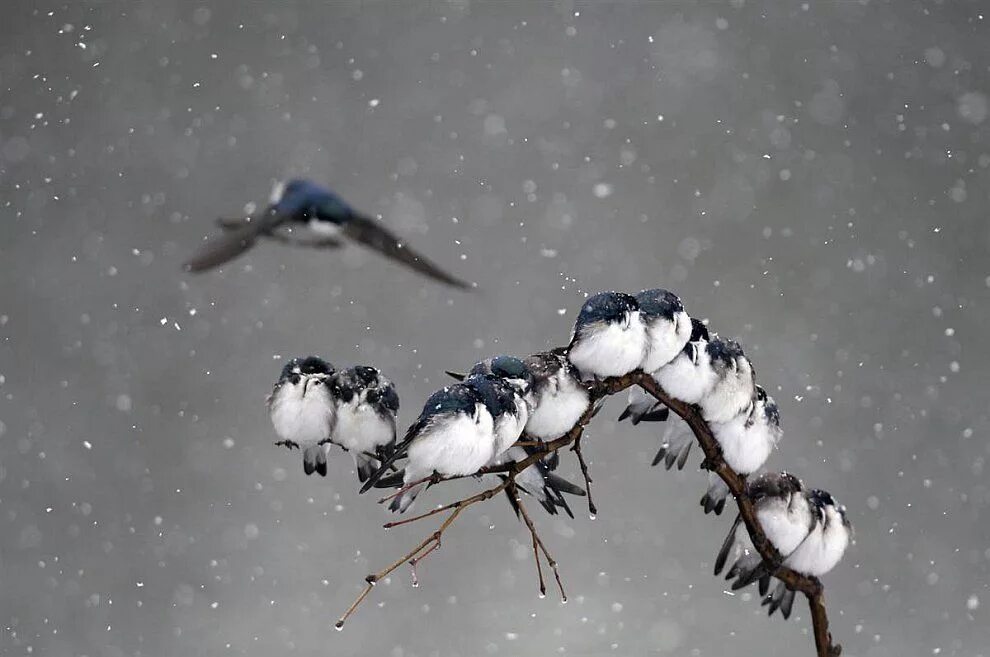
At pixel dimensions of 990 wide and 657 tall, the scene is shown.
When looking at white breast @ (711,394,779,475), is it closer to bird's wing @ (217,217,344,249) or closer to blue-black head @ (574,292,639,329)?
blue-black head @ (574,292,639,329)

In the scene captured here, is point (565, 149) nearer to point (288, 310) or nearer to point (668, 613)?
point (288, 310)

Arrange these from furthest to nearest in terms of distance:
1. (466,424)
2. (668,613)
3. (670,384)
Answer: (668,613) < (670,384) < (466,424)

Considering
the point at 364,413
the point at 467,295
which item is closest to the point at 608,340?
the point at 364,413

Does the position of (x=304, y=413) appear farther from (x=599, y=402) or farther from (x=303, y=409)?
(x=599, y=402)

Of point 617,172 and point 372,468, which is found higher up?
point 617,172

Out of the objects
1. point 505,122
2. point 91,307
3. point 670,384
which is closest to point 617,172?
point 505,122

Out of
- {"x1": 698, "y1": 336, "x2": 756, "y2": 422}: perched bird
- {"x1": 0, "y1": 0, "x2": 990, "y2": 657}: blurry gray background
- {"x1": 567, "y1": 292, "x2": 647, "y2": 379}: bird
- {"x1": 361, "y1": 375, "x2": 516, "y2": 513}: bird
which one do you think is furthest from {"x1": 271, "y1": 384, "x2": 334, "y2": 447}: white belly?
{"x1": 0, "y1": 0, "x2": 990, "y2": 657}: blurry gray background
